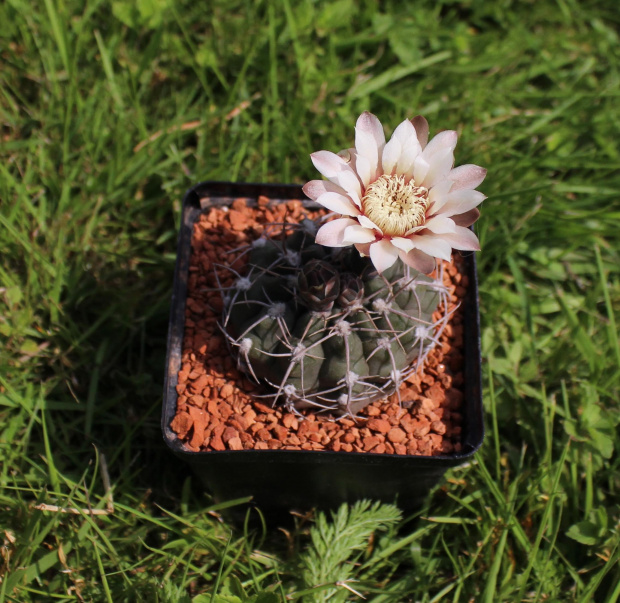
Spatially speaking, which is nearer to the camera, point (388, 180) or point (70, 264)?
point (388, 180)

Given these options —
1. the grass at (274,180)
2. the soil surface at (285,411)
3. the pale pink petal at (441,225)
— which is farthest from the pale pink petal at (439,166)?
the grass at (274,180)

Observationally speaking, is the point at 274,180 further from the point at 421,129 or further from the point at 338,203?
the point at 338,203

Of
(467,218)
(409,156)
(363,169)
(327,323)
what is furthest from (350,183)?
(327,323)

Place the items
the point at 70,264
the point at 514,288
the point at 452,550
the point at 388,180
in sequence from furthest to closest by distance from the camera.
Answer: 1. the point at 514,288
2. the point at 70,264
3. the point at 452,550
4. the point at 388,180

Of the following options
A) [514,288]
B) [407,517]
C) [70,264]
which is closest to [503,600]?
[407,517]

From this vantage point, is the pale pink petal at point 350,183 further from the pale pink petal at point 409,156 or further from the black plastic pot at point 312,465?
the black plastic pot at point 312,465

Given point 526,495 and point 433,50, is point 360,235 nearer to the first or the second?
point 526,495

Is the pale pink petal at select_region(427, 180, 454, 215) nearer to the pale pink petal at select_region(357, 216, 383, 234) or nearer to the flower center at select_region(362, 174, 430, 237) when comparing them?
the flower center at select_region(362, 174, 430, 237)
